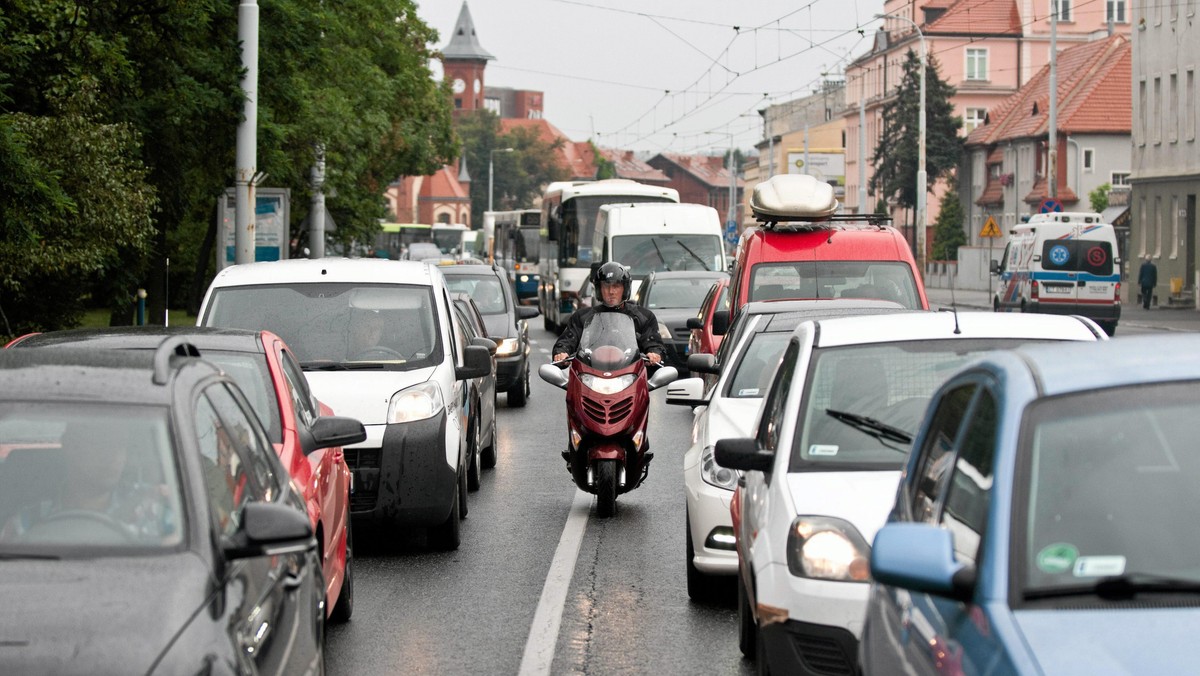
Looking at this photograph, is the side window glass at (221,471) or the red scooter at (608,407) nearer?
the side window glass at (221,471)

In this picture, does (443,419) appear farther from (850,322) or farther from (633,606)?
(850,322)

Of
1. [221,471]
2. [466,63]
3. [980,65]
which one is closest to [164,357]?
[221,471]

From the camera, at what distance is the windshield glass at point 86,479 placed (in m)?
4.64

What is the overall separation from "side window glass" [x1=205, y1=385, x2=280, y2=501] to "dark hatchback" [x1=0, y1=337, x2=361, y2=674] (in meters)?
0.01

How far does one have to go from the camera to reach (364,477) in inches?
Answer: 401

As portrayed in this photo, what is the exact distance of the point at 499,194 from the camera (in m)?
195

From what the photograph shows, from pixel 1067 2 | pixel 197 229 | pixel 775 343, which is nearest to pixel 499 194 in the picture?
pixel 1067 2

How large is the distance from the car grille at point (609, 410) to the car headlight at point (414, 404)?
1.38 m

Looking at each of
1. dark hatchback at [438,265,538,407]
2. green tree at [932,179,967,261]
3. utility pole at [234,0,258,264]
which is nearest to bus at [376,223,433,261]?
green tree at [932,179,967,261]

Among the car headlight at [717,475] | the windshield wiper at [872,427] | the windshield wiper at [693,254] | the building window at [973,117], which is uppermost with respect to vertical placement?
the building window at [973,117]

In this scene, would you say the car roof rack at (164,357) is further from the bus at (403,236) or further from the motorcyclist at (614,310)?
the bus at (403,236)

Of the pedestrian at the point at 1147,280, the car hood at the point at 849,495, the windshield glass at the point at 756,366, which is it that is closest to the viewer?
the car hood at the point at 849,495

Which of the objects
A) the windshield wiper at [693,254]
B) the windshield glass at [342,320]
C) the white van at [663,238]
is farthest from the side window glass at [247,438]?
the white van at [663,238]

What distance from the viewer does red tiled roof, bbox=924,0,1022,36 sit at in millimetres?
108625
